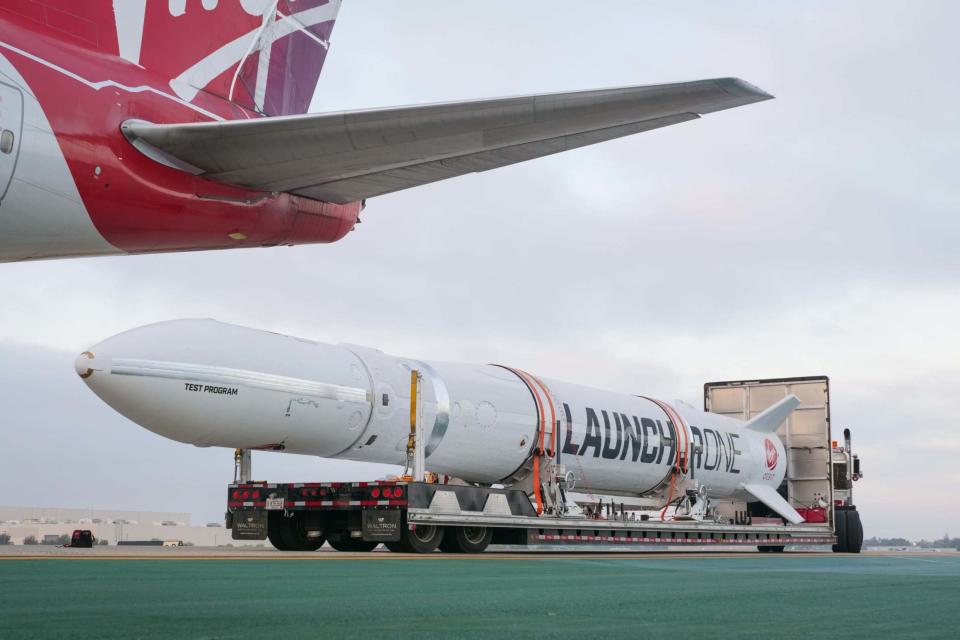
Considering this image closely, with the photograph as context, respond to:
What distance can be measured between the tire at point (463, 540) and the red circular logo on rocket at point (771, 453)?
9369 millimetres

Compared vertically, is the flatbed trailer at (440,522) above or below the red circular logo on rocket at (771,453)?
below

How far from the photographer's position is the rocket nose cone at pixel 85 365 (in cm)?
1105

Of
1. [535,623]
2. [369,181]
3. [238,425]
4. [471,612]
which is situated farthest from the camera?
[238,425]

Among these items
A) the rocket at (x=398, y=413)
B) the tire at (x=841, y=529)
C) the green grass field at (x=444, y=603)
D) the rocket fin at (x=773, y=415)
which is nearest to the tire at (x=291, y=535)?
the rocket at (x=398, y=413)

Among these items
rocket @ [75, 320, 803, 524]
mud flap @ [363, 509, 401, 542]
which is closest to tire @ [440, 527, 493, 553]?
rocket @ [75, 320, 803, 524]

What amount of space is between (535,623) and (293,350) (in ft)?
28.1

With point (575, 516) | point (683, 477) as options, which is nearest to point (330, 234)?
point (575, 516)

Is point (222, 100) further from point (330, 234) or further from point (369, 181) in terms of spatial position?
point (369, 181)

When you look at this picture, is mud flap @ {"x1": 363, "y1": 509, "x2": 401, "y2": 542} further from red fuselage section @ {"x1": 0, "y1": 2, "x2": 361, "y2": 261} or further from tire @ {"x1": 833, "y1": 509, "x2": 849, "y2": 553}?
tire @ {"x1": 833, "y1": 509, "x2": 849, "y2": 553}

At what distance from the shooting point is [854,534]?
22.4 meters

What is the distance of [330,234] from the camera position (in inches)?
319

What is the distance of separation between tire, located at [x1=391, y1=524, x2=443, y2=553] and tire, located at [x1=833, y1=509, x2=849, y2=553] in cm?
1219

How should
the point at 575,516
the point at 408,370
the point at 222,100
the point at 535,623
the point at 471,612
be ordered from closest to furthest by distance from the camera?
the point at 535,623
the point at 471,612
the point at 222,100
the point at 408,370
the point at 575,516

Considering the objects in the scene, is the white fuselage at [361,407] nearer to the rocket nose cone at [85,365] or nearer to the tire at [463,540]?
the rocket nose cone at [85,365]
